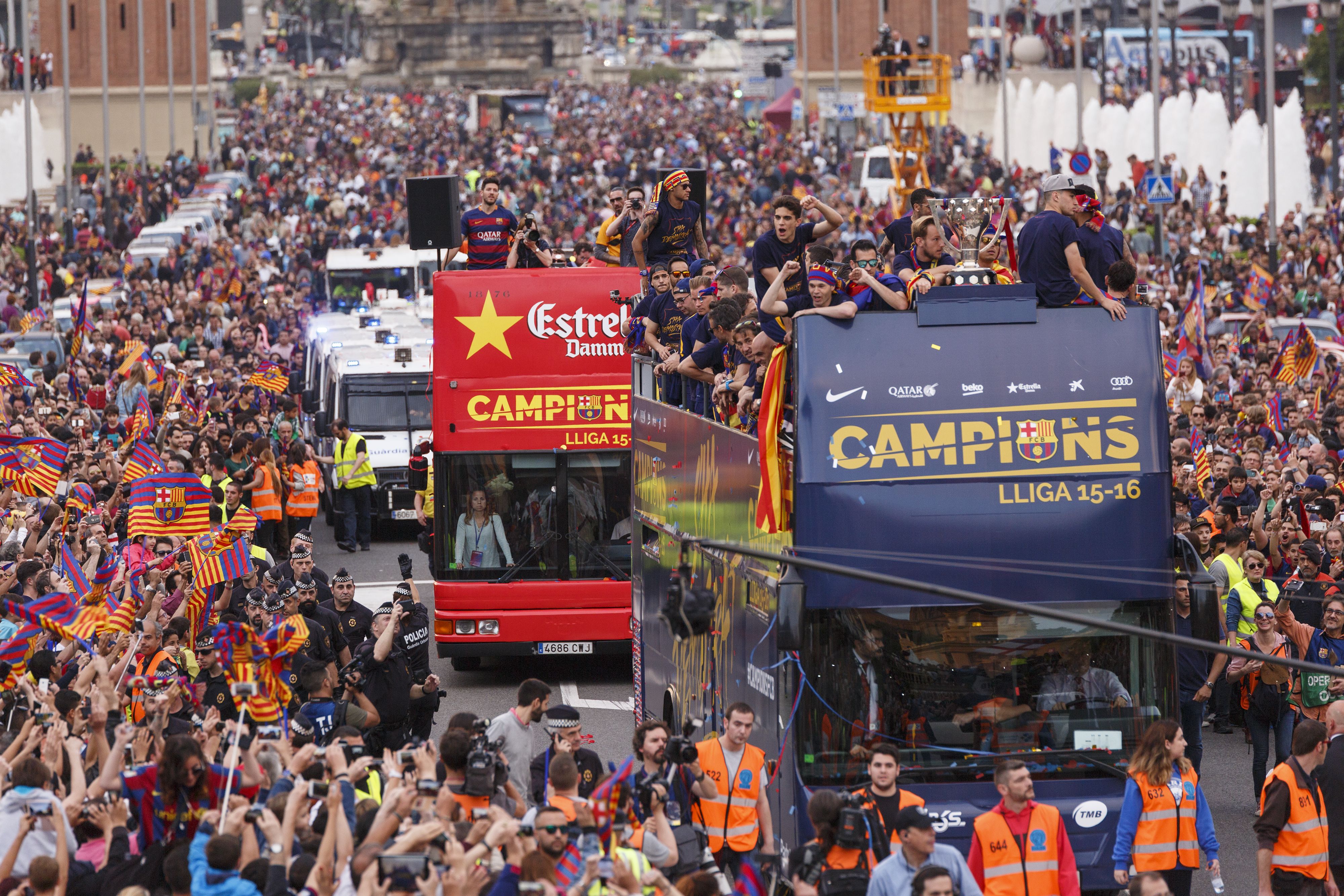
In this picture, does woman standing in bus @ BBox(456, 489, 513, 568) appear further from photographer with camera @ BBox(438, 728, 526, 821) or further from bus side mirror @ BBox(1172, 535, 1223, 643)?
bus side mirror @ BBox(1172, 535, 1223, 643)

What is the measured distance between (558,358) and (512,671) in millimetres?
2919

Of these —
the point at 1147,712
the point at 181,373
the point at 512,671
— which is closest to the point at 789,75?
the point at 181,373

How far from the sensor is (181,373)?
26.1 meters

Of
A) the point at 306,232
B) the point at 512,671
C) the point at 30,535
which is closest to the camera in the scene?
the point at 30,535

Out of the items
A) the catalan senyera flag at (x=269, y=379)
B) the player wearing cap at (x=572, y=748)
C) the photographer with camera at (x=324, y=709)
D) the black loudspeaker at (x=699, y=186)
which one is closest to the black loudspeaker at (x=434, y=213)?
the black loudspeaker at (x=699, y=186)

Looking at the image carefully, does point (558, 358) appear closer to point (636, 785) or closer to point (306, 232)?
point (636, 785)

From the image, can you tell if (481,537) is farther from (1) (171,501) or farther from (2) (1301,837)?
(2) (1301,837)

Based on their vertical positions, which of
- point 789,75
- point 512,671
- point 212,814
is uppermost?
point 789,75

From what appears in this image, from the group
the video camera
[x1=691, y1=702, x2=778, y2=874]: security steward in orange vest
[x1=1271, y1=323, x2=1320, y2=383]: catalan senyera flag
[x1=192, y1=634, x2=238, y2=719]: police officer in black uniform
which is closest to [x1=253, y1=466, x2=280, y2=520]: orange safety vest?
[x1=192, y1=634, x2=238, y2=719]: police officer in black uniform

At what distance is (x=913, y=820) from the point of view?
8273 mm

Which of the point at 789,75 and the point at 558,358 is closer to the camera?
the point at 558,358

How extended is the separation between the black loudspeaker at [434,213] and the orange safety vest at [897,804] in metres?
11.2

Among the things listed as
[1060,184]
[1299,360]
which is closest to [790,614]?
[1060,184]

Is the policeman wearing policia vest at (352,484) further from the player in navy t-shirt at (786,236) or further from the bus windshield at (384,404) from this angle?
the player in navy t-shirt at (786,236)
